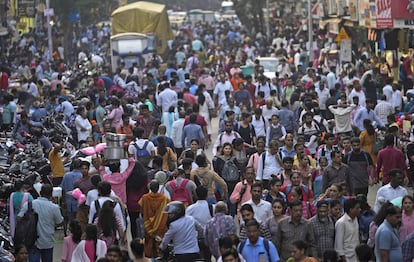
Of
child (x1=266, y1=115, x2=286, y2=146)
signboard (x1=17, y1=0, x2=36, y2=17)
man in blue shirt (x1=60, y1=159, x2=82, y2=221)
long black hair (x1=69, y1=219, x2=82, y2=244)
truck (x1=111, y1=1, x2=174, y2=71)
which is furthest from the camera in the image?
signboard (x1=17, y1=0, x2=36, y2=17)

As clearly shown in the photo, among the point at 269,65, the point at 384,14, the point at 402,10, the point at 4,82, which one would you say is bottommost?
the point at 269,65

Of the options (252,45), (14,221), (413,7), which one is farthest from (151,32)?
(14,221)

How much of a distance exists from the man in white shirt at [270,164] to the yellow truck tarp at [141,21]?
35.1 m

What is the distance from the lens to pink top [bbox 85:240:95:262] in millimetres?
12453

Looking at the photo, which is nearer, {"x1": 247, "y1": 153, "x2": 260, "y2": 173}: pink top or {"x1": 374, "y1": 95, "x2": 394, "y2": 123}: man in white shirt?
{"x1": 247, "y1": 153, "x2": 260, "y2": 173}: pink top

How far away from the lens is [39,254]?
14.6 m

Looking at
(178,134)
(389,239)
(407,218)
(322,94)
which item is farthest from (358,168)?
(322,94)

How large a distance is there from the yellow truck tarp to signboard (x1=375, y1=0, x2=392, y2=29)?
19.0 metres

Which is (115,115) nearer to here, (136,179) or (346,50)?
(136,179)

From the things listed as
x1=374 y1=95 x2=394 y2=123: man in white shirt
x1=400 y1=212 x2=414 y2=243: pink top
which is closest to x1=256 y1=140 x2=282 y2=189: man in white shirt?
x1=400 y1=212 x2=414 y2=243: pink top

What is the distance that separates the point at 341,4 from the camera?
4631 centimetres

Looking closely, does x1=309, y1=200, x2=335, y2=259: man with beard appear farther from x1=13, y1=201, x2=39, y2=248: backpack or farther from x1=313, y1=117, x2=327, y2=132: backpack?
x1=313, y1=117, x2=327, y2=132: backpack

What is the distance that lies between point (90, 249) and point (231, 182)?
5.19 metres

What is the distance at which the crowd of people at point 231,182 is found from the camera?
1280 centimetres
